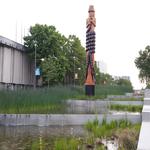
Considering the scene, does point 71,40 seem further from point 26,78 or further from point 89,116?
point 89,116

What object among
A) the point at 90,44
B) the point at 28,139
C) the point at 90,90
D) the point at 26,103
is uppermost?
the point at 90,44

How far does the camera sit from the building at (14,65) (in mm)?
40656

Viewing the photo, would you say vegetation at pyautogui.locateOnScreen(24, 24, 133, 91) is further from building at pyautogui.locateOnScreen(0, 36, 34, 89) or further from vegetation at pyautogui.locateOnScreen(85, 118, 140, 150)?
vegetation at pyautogui.locateOnScreen(85, 118, 140, 150)

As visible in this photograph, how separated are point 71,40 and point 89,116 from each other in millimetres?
38339

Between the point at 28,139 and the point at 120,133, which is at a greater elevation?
the point at 120,133

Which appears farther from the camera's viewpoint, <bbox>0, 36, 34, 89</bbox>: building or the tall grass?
<bbox>0, 36, 34, 89</bbox>: building

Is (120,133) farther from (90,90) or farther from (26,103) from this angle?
(90,90)

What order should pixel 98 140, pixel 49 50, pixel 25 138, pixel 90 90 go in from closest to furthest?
pixel 98 140
pixel 25 138
pixel 90 90
pixel 49 50

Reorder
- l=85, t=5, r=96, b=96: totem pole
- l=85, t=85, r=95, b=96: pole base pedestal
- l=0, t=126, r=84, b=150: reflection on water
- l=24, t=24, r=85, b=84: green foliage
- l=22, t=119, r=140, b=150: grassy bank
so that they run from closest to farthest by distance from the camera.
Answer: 1. l=22, t=119, r=140, b=150: grassy bank
2. l=0, t=126, r=84, b=150: reflection on water
3. l=85, t=85, r=95, b=96: pole base pedestal
4. l=85, t=5, r=96, b=96: totem pole
5. l=24, t=24, r=85, b=84: green foliage

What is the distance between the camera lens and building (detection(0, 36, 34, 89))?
133ft

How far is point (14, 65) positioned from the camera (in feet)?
145

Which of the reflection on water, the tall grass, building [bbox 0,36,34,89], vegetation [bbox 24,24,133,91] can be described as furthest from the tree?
the reflection on water

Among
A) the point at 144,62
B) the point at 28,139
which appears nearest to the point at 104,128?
the point at 28,139

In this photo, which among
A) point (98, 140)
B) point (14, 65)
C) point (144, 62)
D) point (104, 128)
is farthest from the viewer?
point (144, 62)
